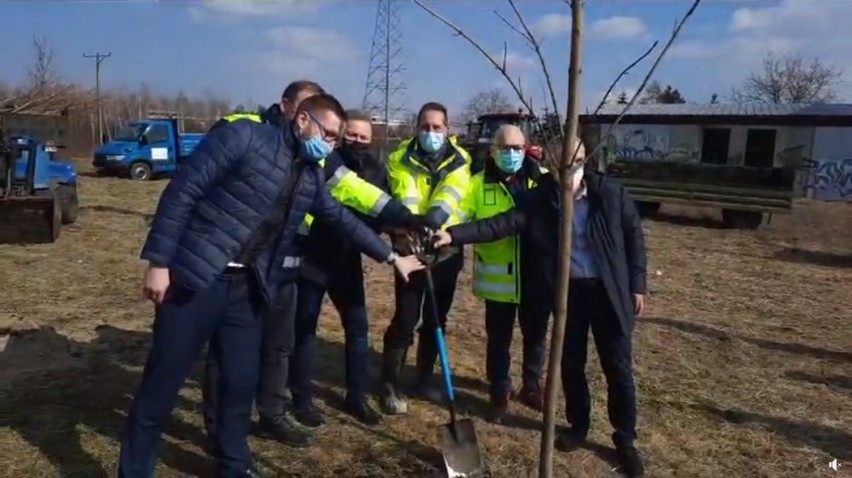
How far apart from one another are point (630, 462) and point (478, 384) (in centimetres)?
143

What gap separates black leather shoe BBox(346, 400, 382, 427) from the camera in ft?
13.6

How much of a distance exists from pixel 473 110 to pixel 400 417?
116 ft

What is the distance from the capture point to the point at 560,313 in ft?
8.95

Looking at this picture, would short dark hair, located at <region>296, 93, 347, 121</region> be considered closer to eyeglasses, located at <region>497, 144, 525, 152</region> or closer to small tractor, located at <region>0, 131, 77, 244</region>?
eyeglasses, located at <region>497, 144, 525, 152</region>

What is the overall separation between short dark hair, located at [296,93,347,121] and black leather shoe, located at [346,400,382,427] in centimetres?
177

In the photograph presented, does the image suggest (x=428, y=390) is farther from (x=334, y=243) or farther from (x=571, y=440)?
(x=334, y=243)

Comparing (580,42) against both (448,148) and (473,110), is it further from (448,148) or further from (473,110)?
(473,110)

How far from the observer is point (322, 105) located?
306 centimetres

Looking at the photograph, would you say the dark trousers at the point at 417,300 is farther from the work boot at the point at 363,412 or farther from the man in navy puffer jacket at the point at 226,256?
the man in navy puffer jacket at the point at 226,256

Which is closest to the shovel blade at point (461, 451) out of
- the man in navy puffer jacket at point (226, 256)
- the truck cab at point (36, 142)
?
the man in navy puffer jacket at point (226, 256)

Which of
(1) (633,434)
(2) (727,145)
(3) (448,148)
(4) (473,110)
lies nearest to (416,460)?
(1) (633,434)

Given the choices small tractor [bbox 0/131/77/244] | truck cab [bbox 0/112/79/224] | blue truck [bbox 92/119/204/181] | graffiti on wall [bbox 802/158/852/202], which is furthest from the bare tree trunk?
graffiti on wall [bbox 802/158/852/202]

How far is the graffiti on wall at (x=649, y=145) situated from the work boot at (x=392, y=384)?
2183 cm

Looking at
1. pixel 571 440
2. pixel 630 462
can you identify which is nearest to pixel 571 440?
pixel 571 440
